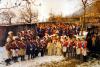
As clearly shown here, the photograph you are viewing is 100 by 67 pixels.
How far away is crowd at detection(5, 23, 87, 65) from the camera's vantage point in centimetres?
266

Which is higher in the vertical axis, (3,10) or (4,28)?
(3,10)

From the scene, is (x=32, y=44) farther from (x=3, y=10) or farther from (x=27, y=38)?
(x=3, y=10)

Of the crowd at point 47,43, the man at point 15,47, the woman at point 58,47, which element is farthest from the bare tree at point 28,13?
the woman at point 58,47

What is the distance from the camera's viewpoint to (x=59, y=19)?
8.74ft

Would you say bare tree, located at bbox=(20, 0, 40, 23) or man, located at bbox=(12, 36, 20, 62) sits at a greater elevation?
bare tree, located at bbox=(20, 0, 40, 23)

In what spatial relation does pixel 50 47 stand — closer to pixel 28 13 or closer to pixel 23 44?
pixel 23 44

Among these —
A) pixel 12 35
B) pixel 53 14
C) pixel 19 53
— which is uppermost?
pixel 53 14

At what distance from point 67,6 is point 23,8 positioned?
0.41 m

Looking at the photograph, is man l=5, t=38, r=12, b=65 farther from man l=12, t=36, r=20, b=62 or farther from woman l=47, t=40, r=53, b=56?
woman l=47, t=40, r=53, b=56

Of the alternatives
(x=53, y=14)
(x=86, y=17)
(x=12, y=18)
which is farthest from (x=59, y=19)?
(x=12, y=18)

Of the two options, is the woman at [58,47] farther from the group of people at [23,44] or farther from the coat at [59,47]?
the group of people at [23,44]

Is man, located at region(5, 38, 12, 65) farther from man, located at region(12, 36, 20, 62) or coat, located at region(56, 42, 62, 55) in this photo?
coat, located at region(56, 42, 62, 55)

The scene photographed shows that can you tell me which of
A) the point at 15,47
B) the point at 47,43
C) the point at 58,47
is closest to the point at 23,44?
the point at 15,47

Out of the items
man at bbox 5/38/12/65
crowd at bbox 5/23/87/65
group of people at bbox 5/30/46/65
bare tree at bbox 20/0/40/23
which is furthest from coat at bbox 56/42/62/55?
man at bbox 5/38/12/65
